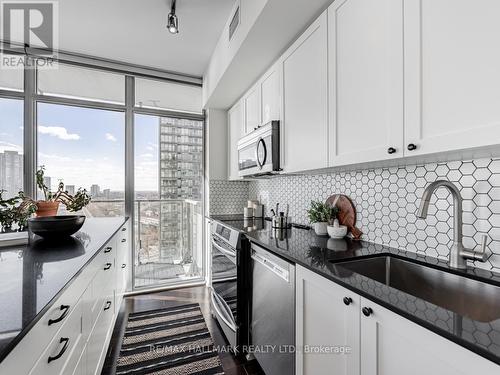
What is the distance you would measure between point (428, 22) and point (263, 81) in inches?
57.9

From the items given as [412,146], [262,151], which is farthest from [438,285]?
[262,151]

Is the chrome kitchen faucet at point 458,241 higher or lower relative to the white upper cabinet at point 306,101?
lower

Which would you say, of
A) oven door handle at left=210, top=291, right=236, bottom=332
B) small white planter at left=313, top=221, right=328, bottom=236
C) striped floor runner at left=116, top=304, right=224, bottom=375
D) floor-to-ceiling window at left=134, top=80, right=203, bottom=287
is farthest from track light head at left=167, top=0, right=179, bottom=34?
striped floor runner at left=116, top=304, right=224, bottom=375

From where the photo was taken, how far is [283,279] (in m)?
1.36

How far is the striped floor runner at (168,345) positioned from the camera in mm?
1746

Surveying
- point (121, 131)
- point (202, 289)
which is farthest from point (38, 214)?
point (202, 289)

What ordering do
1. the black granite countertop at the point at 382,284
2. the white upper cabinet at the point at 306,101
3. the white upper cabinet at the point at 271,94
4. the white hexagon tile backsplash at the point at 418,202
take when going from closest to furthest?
the black granite countertop at the point at 382,284, the white hexagon tile backsplash at the point at 418,202, the white upper cabinet at the point at 306,101, the white upper cabinet at the point at 271,94

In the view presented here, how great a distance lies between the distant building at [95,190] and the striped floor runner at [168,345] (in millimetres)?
1444

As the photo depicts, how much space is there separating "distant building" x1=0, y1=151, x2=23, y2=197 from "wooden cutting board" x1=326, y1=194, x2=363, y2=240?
3119 millimetres

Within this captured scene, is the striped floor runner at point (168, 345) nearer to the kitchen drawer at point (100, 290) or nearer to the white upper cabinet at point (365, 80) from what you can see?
the kitchen drawer at point (100, 290)

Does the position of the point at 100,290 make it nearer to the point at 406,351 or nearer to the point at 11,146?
the point at 406,351

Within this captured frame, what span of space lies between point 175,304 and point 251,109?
7.39ft

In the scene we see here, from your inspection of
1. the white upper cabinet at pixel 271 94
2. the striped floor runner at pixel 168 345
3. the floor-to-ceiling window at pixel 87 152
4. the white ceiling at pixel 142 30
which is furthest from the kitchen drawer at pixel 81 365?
the white ceiling at pixel 142 30

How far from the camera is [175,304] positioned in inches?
108
